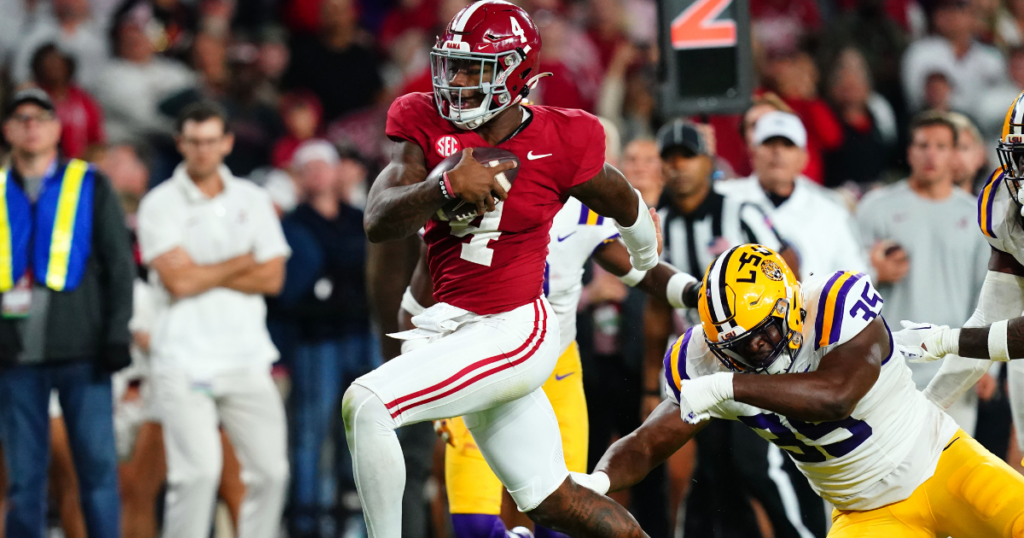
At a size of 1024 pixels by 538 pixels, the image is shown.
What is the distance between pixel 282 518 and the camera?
7.67m

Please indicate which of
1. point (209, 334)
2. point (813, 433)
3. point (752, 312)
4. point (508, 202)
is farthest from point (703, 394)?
point (209, 334)

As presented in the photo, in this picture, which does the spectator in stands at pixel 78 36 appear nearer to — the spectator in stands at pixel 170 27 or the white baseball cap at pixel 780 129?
the spectator in stands at pixel 170 27

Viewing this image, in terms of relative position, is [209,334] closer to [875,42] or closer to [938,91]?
[938,91]

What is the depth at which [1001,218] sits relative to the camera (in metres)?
4.48

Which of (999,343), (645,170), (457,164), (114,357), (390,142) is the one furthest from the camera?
(390,142)

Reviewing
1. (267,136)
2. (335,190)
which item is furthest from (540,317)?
(267,136)

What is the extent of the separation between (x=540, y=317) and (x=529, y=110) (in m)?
0.67

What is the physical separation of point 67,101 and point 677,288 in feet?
17.2

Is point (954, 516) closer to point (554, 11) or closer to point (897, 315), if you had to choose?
point (897, 315)

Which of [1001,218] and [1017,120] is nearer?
[1017,120]

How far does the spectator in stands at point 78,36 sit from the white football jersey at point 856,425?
644 centimetres

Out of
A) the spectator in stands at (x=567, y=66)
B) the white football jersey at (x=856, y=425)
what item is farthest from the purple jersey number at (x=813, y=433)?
the spectator in stands at (x=567, y=66)

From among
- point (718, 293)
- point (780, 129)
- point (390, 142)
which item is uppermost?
point (390, 142)

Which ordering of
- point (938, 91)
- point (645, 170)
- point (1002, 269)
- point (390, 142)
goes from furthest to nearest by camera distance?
point (938, 91)
point (390, 142)
point (645, 170)
point (1002, 269)
